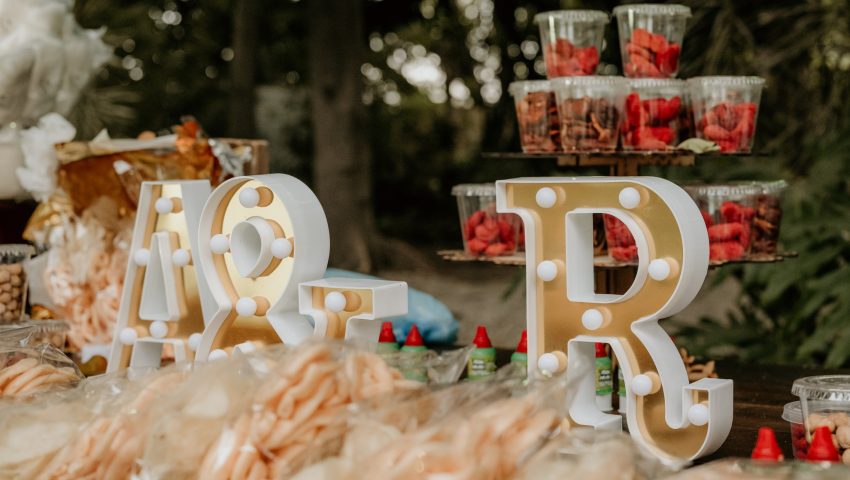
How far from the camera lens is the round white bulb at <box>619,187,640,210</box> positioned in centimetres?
151

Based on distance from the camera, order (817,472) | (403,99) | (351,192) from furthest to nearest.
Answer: (403,99)
(351,192)
(817,472)

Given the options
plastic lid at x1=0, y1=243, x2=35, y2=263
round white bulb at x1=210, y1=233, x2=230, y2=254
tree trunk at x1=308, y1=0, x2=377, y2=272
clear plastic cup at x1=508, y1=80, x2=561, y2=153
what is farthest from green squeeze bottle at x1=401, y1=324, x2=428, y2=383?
tree trunk at x1=308, y1=0, x2=377, y2=272

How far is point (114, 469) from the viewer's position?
1240 millimetres

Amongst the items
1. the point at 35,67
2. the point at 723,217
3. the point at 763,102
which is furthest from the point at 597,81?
the point at 763,102

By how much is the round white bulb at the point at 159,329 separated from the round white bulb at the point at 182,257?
0.41ft

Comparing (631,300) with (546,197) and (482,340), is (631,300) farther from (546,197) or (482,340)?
(482,340)

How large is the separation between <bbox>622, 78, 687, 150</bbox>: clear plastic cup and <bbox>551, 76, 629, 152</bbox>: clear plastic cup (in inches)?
1.1

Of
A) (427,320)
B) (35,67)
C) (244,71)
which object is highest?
(244,71)

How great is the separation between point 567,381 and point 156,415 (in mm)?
496

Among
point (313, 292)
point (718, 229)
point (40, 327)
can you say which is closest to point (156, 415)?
point (313, 292)

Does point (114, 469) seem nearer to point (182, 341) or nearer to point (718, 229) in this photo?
point (182, 341)

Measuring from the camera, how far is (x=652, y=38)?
227 cm

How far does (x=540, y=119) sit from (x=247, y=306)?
83 centimetres

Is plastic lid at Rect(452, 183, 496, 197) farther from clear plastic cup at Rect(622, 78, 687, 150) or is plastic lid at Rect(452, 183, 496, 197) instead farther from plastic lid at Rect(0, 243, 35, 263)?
plastic lid at Rect(0, 243, 35, 263)
